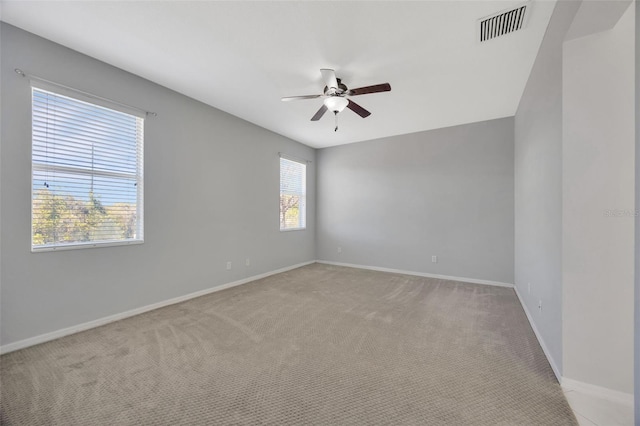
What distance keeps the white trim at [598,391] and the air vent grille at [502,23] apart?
2.59 meters

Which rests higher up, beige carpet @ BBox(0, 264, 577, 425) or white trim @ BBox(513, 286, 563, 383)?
white trim @ BBox(513, 286, 563, 383)

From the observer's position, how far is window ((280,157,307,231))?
5.18 metres

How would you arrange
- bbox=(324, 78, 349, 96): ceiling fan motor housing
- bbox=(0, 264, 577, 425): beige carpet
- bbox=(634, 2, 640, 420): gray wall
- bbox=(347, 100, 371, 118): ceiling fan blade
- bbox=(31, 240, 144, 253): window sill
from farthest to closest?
bbox=(347, 100, 371, 118): ceiling fan blade → bbox=(324, 78, 349, 96): ceiling fan motor housing → bbox=(31, 240, 144, 253): window sill → bbox=(0, 264, 577, 425): beige carpet → bbox=(634, 2, 640, 420): gray wall

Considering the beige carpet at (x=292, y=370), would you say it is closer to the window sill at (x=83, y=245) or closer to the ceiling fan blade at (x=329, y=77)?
the window sill at (x=83, y=245)

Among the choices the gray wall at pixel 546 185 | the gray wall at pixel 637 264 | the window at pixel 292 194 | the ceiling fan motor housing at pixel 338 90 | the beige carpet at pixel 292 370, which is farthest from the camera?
the window at pixel 292 194

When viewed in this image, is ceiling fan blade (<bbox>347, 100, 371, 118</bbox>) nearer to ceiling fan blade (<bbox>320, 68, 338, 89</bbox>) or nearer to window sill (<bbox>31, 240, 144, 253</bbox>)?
ceiling fan blade (<bbox>320, 68, 338, 89</bbox>)

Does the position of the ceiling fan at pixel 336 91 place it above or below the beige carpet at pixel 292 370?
above

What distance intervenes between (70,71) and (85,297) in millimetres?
2193

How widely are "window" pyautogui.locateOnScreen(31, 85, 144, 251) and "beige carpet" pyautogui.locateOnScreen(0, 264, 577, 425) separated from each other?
0.98 metres

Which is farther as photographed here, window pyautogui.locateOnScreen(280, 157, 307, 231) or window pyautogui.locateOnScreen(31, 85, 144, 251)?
window pyautogui.locateOnScreen(280, 157, 307, 231)

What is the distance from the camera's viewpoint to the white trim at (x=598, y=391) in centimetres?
156

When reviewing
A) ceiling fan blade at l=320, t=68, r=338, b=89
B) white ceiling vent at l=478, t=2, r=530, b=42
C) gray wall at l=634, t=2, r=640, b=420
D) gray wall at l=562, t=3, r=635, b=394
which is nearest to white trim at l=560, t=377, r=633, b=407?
gray wall at l=562, t=3, r=635, b=394

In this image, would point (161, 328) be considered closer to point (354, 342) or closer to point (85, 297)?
point (85, 297)

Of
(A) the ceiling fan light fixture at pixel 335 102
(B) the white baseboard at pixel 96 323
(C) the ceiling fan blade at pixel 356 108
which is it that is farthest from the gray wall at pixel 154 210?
(C) the ceiling fan blade at pixel 356 108
